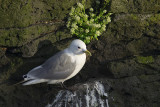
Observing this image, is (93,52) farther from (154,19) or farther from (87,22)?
(154,19)

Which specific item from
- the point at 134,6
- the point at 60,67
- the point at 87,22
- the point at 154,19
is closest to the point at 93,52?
the point at 87,22

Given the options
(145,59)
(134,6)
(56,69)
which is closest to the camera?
(56,69)

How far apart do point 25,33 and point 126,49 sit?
1.81 m

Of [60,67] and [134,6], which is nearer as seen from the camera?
[60,67]

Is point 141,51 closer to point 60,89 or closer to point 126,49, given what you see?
point 126,49

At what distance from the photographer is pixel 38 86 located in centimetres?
439

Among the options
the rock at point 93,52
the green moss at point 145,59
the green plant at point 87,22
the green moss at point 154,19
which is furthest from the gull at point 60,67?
the green moss at point 154,19

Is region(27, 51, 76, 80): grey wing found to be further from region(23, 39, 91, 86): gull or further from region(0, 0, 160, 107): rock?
region(0, 0, 160, 107): rock

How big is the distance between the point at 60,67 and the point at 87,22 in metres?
0.95

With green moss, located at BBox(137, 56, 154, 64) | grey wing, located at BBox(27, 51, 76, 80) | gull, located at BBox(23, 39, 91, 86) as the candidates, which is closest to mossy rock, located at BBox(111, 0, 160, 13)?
green moss, located at BBox(137, 56, 154, 64)

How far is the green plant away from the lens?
421cm

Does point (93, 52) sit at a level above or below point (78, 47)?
below

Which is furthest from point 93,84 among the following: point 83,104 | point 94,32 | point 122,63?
point 94,32

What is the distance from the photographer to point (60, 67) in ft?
12.7
